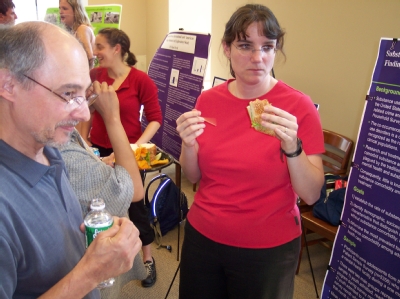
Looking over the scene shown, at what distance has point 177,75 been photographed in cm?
378

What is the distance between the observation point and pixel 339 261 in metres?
2.00

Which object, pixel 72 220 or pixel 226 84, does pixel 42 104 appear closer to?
pixel 72 220

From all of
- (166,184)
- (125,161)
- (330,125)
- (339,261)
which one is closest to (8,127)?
(125,161)

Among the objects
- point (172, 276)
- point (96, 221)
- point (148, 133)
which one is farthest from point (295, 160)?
point (172, 276)

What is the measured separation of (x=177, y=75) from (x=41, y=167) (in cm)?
304

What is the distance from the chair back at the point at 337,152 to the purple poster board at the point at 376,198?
3.66ft

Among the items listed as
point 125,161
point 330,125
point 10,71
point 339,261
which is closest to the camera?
point 10,71

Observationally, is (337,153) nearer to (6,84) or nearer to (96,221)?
(96,221)

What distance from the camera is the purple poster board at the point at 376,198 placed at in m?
1.60

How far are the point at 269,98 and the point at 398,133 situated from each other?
0.70 metres

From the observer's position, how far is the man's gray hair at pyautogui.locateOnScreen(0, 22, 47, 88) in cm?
81

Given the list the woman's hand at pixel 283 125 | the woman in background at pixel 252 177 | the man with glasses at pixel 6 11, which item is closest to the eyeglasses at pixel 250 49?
the woman in background at pixel 252 177

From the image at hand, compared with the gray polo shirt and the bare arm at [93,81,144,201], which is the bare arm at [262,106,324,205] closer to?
the bare arm at [93,81,144,201]

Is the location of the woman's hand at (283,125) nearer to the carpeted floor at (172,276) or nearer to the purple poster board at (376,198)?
the purple poster board at (376,198)
